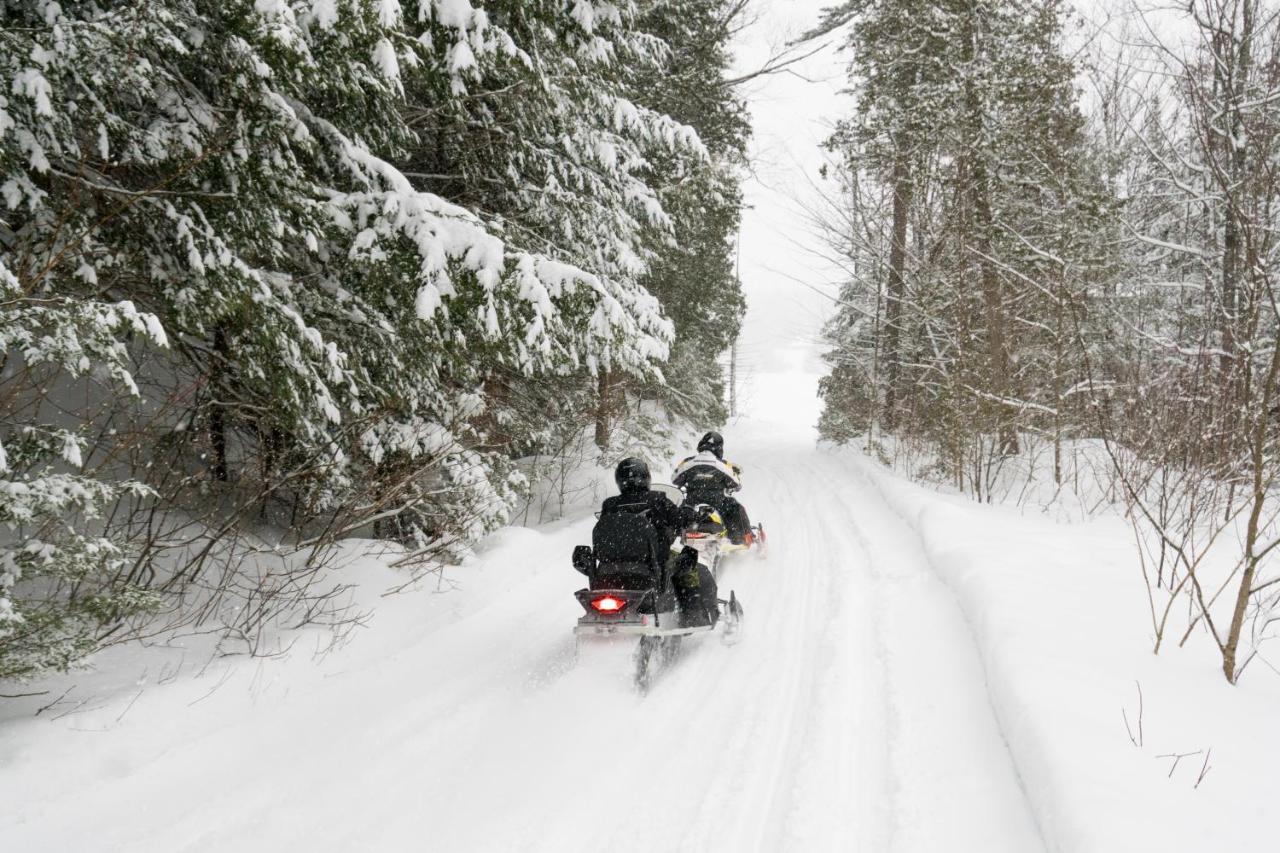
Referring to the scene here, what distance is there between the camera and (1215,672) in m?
4.02

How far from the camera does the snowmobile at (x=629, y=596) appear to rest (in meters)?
4.39

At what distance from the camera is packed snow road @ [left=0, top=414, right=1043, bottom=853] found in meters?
2.96

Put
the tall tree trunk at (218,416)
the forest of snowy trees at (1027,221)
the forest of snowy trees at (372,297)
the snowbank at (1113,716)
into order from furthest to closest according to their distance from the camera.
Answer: the forest of snowy trees at (1027,221), the tall tree trunk at (218,416), the forest of snowy trees at (372,297), the snowbank at (1113,716)

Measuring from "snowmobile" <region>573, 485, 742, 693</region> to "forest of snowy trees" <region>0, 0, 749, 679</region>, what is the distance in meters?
1.70

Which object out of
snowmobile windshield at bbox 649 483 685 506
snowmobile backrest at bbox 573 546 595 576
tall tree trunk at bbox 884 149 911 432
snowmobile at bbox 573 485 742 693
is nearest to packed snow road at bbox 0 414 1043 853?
snowmobile at bbox 573 485 742 693

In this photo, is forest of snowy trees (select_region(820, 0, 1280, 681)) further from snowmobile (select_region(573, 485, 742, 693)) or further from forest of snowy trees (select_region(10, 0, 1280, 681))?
snowmobile (select_region(573, 485, 742, 693))

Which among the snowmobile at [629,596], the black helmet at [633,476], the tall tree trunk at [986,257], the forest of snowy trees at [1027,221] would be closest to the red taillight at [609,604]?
the snowmobile at [629,596]

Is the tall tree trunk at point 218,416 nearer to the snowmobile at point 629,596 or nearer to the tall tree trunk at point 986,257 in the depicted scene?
the snowmobile at point 629,596

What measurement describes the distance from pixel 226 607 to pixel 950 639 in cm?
570

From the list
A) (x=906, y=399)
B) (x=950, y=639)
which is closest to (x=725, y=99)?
(x=906, y=399)

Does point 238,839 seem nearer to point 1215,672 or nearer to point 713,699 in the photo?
point 713,699

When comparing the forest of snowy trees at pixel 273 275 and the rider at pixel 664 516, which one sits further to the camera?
the rider at pixel 664 516

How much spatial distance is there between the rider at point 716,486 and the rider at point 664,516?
2628 millimetres

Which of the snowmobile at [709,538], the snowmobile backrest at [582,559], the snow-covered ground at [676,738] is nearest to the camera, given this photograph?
the snow-covered ground at [676,738]
